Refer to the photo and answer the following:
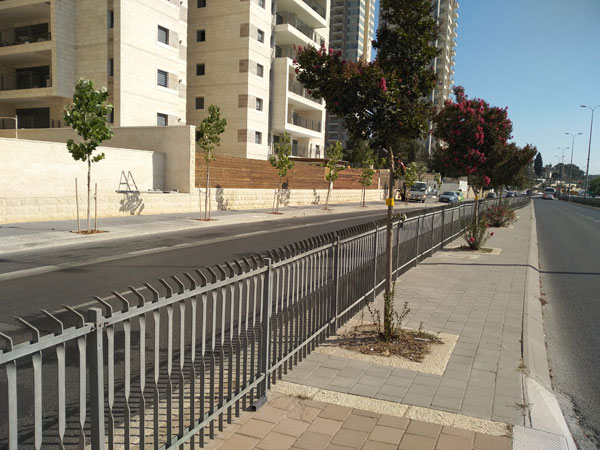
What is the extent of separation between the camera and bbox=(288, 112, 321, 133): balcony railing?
45.1 m

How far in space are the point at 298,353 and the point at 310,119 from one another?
155 ft

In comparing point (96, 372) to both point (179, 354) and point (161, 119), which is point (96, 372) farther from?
point (161, 119)

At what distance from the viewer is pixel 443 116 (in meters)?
13.9

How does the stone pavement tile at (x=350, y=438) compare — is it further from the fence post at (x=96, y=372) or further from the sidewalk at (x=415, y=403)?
the fence post at (x=96, y=372)

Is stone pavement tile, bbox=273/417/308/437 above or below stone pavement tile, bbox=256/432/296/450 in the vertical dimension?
below

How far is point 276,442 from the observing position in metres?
3.37

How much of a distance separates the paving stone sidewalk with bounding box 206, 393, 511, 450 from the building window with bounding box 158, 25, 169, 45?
108ft

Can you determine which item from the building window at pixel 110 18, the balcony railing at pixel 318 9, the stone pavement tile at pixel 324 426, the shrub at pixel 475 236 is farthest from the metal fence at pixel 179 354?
the balcony railing at pixel 318 9

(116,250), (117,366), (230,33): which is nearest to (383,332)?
(117,366)

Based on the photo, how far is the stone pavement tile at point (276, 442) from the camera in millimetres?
3292

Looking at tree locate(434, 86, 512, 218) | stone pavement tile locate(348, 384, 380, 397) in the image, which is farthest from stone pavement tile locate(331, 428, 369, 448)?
tree locate(434, 86, 512, 218)

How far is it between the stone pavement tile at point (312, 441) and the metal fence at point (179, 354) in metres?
0.56

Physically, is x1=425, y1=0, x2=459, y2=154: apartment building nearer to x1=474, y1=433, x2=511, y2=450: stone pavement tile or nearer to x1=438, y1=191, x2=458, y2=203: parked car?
x1=438, y1=191, x2=458, y2=203: parked car

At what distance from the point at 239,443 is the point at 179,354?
2.47 ft
